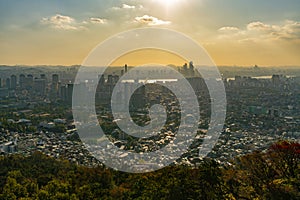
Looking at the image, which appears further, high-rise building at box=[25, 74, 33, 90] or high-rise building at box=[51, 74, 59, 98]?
high-rise building at box=[25, 74, 33, 90]

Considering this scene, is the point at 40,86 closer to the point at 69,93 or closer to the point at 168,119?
the point at 69,93

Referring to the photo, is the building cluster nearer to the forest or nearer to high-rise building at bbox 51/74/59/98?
high-rise building at bbox 51/74/59/98

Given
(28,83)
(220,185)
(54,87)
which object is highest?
(28,83)

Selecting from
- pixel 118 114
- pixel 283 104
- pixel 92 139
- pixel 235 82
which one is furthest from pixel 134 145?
pixel 235 82

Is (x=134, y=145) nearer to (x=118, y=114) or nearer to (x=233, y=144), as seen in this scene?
(x=233, y=144)

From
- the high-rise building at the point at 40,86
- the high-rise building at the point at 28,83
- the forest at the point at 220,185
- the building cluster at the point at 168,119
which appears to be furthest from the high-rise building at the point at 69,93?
the forest at the point at 220,185

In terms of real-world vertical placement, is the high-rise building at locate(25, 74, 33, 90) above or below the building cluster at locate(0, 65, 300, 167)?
above

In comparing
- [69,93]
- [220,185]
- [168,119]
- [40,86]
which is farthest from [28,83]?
[220,185]

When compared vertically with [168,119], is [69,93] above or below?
above

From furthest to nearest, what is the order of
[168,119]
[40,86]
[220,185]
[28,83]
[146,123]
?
1. [28,83]
2. [40,86]
3. [168,119]
4. [146,123]
5. [220,185]

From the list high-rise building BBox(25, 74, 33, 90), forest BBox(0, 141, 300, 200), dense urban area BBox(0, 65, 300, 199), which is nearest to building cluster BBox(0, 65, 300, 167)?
dense urban area BBox(0, 65, 300, 199)

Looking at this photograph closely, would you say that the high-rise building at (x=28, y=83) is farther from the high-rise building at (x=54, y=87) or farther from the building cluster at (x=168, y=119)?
the high-rise building at (x=54, y=87)
